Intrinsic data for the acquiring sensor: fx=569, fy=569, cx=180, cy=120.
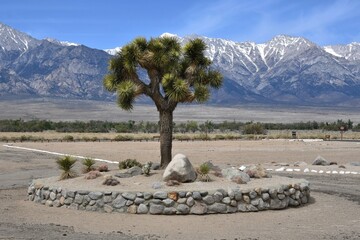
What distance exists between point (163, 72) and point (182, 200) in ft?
19.6

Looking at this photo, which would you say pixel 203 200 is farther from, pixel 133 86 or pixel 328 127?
pixel 328 127

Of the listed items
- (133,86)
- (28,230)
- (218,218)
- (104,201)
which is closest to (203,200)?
(218,218)

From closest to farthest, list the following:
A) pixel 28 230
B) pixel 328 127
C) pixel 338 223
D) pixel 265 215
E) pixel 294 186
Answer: pixel 28 230, pixel 338 223, pixel 265 215, pixel 294 186, pixel 328 127

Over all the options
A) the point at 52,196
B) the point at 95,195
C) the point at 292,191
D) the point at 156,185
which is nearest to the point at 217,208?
the point at 156,185

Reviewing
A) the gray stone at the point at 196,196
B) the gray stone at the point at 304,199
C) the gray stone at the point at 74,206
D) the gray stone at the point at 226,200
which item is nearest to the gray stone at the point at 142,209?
the gray stone at the point at 196,196

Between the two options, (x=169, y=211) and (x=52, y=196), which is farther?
(x=52, y=196)

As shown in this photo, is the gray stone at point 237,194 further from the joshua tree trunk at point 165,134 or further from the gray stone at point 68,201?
the joshua tree trunk at point 165,134

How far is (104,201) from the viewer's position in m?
14.5

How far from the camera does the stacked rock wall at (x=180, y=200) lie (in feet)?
46.4

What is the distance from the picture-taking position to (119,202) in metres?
14.4

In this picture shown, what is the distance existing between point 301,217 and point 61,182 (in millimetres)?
6931

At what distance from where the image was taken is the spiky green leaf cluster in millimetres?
18203

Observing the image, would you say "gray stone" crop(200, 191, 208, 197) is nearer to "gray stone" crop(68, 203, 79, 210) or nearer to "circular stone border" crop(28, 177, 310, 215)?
"circular stone border" crop(28, 177, 310, 215)

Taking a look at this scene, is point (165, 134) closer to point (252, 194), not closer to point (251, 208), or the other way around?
point (252, 194)
